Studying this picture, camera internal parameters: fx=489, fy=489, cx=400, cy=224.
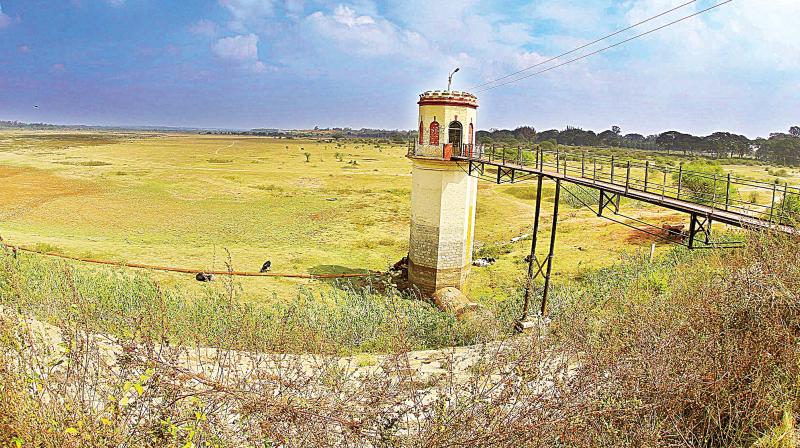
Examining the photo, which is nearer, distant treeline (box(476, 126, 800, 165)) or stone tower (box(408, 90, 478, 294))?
stone tower (box(408, 90, 478, 294))

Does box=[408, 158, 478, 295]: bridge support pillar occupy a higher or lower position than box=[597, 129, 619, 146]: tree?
lower

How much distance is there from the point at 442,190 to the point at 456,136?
1950mm

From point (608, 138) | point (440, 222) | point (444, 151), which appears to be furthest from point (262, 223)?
point (608, 138)

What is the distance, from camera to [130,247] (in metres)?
22.1

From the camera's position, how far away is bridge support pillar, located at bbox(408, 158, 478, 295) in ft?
55.4

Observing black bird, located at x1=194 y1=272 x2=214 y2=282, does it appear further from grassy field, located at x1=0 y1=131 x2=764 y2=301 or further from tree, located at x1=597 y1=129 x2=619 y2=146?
tree, located at x1=597 y1=129 x2=619 y2=146

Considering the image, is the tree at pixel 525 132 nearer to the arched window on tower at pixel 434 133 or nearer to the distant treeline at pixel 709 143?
the distant treeline at pixel 709 143

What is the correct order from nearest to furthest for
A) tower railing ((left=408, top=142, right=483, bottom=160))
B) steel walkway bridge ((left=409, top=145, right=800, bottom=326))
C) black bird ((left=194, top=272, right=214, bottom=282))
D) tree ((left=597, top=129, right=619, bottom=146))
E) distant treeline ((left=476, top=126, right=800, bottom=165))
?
steel walkway bridge ((left=409, top=145, right=800, bottom=326))
tower railing ((left=408, top=142, right=483, bottom=160))
black bird ((left=194, top=272, right=214, bottom=282))
distant treeline ((left=476, top=126, right=800, bottom=165))
tree ((left=597, top=129, right=619, bottom=146))

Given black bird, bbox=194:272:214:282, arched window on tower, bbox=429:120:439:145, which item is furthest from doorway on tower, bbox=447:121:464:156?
black bird, bbox=194:272:214:282

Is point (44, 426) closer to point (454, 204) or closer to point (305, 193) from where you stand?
point (454, 204)

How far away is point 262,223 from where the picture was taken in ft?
98.6

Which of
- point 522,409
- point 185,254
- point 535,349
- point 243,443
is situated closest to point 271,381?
point 243,443

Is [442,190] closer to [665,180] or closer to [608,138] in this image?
[665,180]

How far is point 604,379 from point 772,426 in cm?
147
